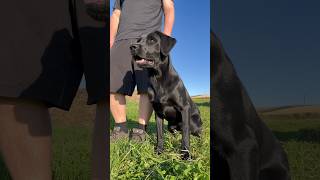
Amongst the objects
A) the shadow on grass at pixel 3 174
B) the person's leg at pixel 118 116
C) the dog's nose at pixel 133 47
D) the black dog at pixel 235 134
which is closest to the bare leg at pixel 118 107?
the person's leg at pixel 118 116

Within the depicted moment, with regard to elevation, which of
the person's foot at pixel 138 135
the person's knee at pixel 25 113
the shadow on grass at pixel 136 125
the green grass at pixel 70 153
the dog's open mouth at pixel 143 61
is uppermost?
the dog's open mouth at pixel 143 61

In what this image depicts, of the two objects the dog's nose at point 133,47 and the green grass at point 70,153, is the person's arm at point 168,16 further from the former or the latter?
the green grass at point 70,153

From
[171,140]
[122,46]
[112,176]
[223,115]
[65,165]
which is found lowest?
[65,165]

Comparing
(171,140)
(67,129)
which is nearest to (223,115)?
(171,140)

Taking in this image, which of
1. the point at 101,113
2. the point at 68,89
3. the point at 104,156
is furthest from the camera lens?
the point at 104,156

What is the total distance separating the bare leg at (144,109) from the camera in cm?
242

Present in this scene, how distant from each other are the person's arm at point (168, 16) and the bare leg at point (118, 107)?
45cm

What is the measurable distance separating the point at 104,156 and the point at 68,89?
18.6 inches

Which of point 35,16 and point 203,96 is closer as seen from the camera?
point 35,16

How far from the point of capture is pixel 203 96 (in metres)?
2.20

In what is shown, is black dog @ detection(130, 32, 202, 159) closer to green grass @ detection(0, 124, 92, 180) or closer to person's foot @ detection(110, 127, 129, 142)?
person's foot @ detection(110, 127, 129, 142)

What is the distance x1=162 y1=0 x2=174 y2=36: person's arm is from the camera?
2.22 metres

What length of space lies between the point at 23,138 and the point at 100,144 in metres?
0.46

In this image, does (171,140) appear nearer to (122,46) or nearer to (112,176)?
(112,176)
